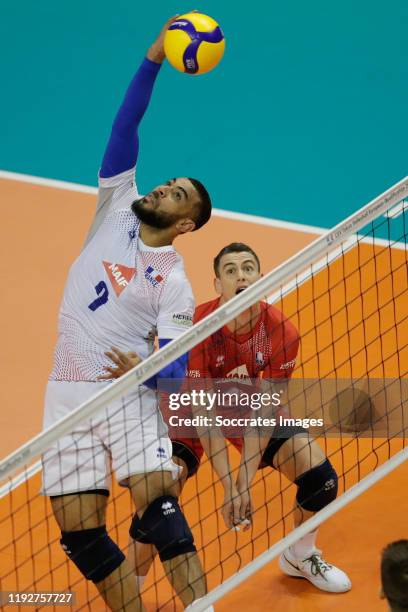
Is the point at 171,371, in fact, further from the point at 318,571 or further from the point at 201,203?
the point at 318,571

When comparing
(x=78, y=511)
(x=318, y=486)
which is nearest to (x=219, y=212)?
(x=318, y=486)

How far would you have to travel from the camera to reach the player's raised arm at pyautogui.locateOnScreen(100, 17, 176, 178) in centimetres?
690

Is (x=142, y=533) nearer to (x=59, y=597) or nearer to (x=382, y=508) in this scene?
(x=59, y=597)

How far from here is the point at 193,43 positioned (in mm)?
7070

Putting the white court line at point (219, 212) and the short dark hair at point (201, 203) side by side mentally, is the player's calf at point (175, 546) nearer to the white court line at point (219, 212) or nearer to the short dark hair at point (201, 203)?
the short dark hair at point (201, 203)

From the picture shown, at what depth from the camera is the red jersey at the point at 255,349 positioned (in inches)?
282

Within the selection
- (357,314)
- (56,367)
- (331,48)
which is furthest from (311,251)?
(331,48)

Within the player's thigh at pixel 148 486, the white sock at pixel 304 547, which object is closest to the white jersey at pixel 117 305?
the player's thigh at pixel 148 486

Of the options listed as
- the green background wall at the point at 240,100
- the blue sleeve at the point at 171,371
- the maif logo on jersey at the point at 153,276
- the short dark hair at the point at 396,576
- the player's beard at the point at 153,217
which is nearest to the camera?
the short dark hair at the point at 396,576

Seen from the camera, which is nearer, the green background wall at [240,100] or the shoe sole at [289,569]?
the shoe sole at [289,569]

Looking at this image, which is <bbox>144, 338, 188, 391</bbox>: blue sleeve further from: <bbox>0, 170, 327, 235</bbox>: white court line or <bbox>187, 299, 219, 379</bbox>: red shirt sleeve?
<bbox>0, 170, 327, 235</bbox>: white court line

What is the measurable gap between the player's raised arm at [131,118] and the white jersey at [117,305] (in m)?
0.49

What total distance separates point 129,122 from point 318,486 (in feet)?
7.57

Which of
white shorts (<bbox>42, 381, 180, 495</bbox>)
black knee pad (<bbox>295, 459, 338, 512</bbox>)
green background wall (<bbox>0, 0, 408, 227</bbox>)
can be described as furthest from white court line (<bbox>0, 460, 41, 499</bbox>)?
green background wall (<bbox>0, 0, 408, 227</bbox>)
